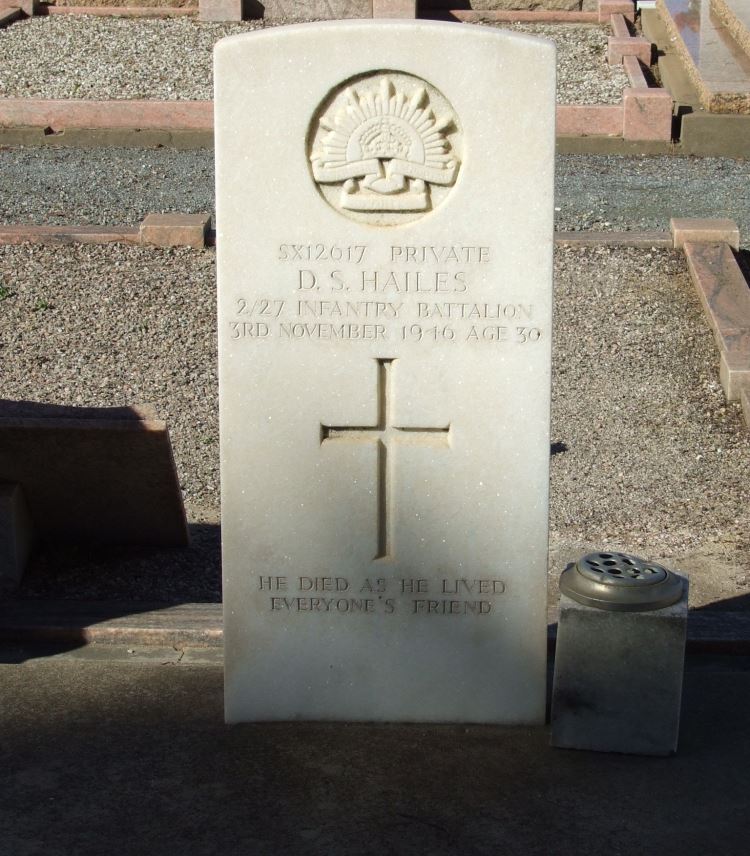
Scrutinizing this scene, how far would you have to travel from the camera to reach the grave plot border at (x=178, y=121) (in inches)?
448

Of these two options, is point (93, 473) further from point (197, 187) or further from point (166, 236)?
point (197, 187)

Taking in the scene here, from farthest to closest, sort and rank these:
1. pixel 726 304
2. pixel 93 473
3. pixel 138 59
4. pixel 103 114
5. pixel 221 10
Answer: pixel 221 10 → pixel 138 59 → pixel 103 114 → pixel 726 304 → pixel 93 473

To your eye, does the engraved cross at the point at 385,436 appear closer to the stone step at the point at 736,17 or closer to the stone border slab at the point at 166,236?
the stone border slab at the point at 166,236

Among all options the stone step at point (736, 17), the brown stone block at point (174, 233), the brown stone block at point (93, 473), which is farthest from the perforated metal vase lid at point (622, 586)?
the stone step at point (736, 17)

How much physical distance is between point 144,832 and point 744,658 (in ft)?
6.52

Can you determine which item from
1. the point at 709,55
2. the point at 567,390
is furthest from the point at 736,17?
the point at 567,390

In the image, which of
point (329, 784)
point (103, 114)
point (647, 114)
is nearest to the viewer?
point (329, 784)

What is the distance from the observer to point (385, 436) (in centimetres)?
358

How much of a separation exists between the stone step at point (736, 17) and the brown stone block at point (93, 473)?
34.2ft

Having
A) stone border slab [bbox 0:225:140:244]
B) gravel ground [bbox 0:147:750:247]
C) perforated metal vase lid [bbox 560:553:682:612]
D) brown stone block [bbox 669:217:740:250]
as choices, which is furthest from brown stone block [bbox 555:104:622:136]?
perforated metal vase lid [bbox 560:553:682:612]

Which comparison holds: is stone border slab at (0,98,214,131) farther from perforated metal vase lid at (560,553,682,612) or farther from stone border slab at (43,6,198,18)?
perforated metal vase lid at (560,553,682,612)

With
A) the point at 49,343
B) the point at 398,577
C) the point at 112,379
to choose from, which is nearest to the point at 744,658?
the point at 398,577

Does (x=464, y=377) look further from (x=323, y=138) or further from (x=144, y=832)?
(x=144, y=832)

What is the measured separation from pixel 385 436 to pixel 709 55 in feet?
35.7
